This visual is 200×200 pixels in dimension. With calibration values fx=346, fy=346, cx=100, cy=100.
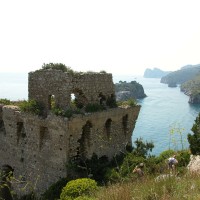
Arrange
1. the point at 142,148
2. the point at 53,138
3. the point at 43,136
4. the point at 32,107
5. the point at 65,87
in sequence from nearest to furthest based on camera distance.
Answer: the point at 65,87
the point at 53,138
the point at 43,136
the point at 32,107
the point at 142,148

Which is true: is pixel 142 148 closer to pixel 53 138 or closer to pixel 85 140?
pixel 85 140

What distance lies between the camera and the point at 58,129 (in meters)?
20.0

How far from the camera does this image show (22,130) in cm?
2286

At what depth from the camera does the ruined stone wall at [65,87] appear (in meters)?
20.4

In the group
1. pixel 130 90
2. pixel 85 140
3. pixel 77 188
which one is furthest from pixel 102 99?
pixel 130 90

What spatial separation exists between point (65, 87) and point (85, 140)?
3644 mm

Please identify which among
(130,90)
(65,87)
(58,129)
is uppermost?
(130,90)

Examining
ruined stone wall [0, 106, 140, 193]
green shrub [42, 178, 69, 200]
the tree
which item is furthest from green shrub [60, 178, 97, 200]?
the tree

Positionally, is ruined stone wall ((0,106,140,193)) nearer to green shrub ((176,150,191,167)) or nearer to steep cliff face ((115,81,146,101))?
green shrub ((176,150,191,167))

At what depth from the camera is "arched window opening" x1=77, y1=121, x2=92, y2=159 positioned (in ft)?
69.9

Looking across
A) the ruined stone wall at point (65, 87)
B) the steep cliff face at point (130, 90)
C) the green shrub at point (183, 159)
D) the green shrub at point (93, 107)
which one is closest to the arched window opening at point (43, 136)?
the ruined stone wall at point (65, 87)

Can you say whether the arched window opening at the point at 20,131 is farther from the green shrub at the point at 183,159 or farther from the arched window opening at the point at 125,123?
the green shrub at the point at 183,159

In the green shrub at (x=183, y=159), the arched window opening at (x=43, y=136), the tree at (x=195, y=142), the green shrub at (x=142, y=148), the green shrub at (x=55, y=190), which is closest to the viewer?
the green shrub at (x=55, y=190)

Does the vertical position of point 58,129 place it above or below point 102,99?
below
